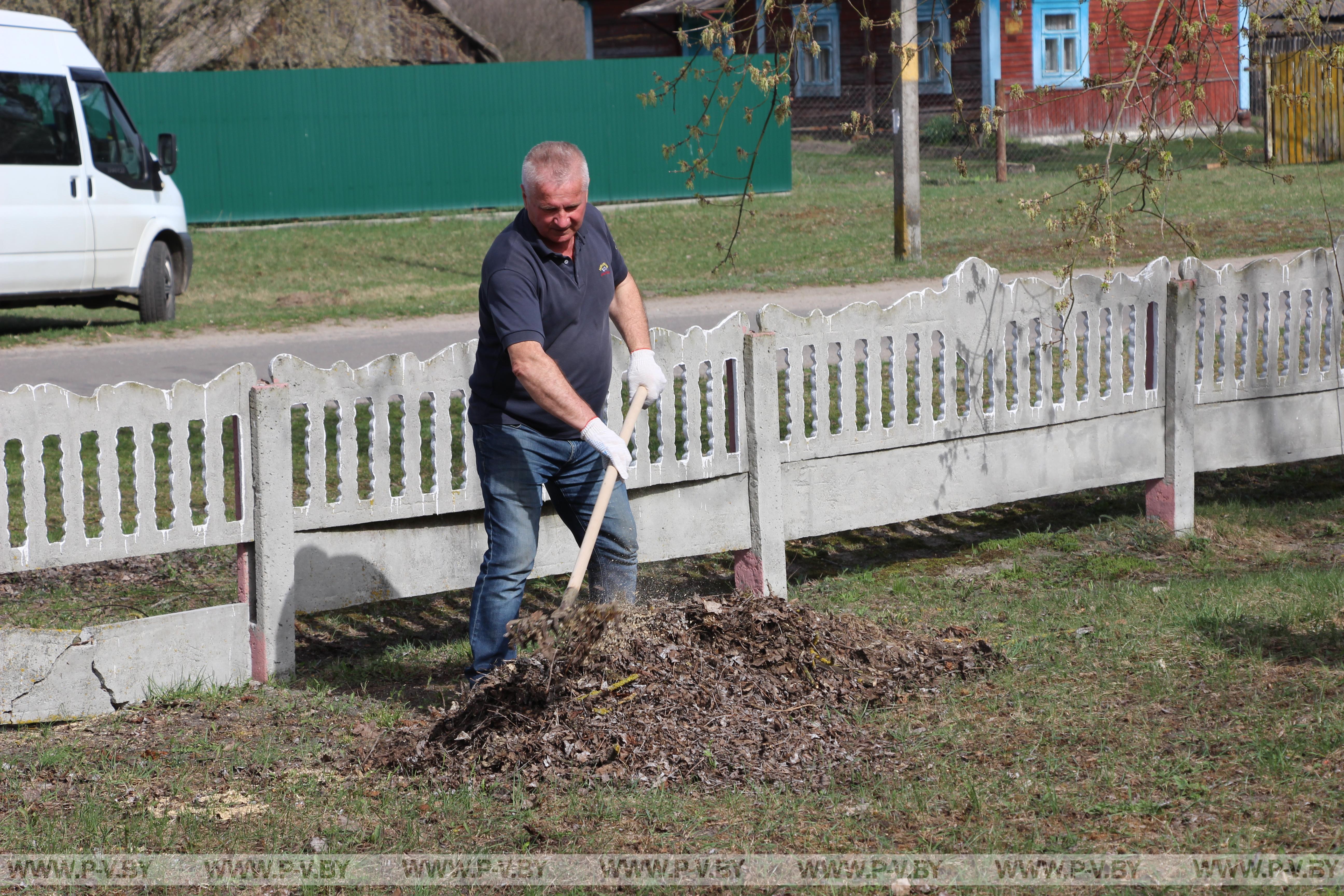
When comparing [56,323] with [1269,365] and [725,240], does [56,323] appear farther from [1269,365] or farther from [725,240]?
[1269,365]

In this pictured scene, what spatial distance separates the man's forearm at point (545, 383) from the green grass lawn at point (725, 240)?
8478 millimetres

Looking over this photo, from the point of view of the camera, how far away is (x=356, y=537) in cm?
502

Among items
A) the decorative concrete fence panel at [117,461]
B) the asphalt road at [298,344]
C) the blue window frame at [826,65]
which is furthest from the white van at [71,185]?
the blue window frame at [826,65]

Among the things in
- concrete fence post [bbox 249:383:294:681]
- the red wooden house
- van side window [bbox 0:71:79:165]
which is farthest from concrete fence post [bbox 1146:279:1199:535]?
the red wooden house

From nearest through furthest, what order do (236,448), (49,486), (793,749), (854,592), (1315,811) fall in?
(1315,811)
(793,749)
(236,448)
(854,592)
(49,486)

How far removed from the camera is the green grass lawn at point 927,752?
3498mm

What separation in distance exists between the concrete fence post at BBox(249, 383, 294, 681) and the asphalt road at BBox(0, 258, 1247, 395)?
5.54 m

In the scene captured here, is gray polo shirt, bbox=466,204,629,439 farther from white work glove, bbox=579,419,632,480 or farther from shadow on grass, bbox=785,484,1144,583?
shadow on grass, bbox=785,484,1144,583

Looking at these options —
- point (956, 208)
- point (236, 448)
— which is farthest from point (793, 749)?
point (956, 208)

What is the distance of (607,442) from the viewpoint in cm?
422

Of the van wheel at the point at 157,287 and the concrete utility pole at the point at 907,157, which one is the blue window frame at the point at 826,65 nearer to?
the concrete utility pole at the point at 907,157

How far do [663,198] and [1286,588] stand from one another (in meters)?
18.3

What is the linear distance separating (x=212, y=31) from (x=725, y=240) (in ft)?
39.7

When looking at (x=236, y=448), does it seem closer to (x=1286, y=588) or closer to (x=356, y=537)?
(x=356, y=537)
